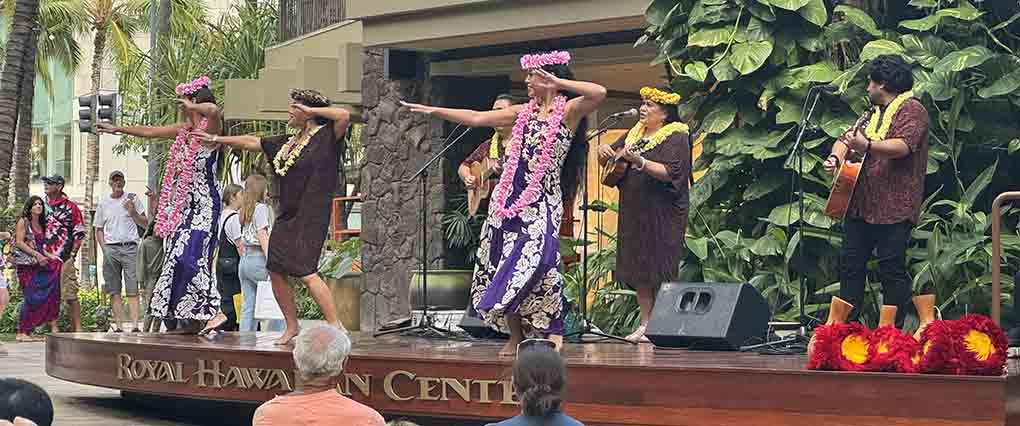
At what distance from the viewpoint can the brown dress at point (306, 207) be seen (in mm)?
9938

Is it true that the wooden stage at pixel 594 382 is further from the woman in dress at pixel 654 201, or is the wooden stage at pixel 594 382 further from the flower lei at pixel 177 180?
the flower lei at pixel 177 180

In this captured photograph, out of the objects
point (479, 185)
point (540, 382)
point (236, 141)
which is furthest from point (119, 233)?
point (540, 382)

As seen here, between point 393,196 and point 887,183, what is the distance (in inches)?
327

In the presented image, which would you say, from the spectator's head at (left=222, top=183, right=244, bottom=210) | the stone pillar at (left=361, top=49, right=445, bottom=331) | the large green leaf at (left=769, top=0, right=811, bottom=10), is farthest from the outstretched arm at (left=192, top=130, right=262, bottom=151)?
the stone pillar at (left=361, top=49, right=445, bottom=331)

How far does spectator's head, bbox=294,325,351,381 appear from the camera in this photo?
5.64m

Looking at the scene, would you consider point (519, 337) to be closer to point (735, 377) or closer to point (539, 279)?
point (539, 279)

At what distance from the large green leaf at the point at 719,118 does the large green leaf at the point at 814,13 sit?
77 cm

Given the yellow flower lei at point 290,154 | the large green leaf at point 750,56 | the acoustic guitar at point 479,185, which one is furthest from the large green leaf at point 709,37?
the yellow flower lei at point 290,154

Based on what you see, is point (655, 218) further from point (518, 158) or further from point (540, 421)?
point (540, 421)

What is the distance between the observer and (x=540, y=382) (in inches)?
208

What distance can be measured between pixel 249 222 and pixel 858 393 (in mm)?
6376

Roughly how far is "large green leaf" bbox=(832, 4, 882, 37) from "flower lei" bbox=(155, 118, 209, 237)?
4.21 m

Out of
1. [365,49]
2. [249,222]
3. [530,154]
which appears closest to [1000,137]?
[530,154]

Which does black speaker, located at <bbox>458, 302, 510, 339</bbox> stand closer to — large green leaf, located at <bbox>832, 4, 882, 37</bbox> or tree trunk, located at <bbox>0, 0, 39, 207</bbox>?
large green leaf, located at <bbox>832, 4, 882, 37</bbox>
